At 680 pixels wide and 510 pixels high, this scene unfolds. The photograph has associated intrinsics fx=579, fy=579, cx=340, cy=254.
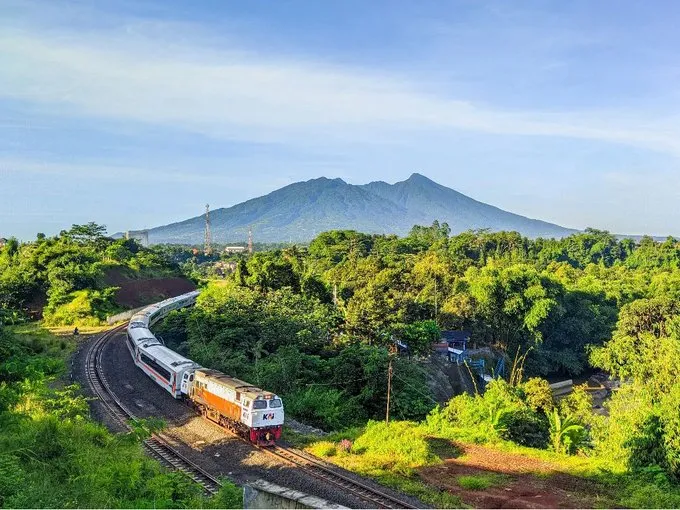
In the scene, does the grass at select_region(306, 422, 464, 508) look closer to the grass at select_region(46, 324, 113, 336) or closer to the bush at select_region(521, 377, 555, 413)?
the bush at select_region(521, 377, 555, 413)

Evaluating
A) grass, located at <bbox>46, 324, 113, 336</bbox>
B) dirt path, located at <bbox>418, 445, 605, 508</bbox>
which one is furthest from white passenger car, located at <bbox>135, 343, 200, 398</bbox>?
grass, located at <bbox>46, 324, 113, 336</bbox>

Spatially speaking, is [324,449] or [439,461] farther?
[324,449]

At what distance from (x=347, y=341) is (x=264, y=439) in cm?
1155

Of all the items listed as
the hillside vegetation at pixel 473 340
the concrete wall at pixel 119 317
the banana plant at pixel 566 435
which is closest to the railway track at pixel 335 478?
the hillside vegetation at pixel 473 340

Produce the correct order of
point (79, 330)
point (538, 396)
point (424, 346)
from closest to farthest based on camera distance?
point (538, 396)
point (424, 346)
point (79, 330)

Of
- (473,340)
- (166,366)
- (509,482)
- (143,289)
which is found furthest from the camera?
(143,289)

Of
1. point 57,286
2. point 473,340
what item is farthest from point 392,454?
point 57,286

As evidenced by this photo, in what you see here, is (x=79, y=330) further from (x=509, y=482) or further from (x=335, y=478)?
(x=509, y=482)

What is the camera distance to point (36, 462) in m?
12.2

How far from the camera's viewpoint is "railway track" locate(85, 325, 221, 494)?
14413 mm

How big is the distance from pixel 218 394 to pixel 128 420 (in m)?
3.07

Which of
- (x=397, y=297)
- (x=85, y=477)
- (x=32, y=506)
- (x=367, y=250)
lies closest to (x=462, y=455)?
(x=85, y=477)

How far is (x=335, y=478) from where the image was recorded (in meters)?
14.2

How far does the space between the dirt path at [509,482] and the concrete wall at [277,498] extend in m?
5.85
